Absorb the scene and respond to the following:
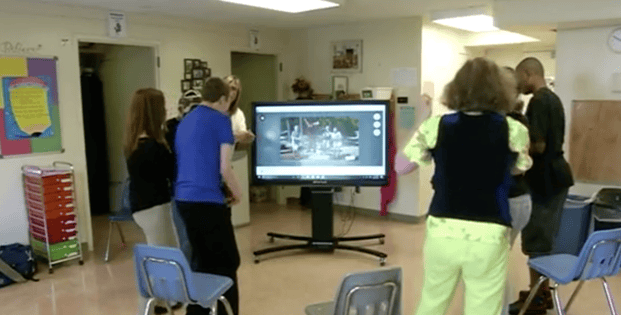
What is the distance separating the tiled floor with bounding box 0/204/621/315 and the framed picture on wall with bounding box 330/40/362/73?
→ 6.83 feet

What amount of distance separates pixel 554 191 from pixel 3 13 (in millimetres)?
4368

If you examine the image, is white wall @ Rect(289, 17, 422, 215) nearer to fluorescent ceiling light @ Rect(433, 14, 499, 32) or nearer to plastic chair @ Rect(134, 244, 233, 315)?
fluorescent ceiling light @ Rect(433, 14, 499, 32)

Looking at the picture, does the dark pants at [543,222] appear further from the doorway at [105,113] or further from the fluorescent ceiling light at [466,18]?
the doorway at [105,113]

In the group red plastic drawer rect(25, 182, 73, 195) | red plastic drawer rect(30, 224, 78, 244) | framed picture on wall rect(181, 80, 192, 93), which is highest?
framed picture on wall rect(181, 80, 192, 93)

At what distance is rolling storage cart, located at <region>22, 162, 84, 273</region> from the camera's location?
4312 mm

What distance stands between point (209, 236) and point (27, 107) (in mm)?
2640

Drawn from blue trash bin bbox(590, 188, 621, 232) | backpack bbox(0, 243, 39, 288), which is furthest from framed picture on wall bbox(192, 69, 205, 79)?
blue trash bin bbox(590, 188, 621, 232)

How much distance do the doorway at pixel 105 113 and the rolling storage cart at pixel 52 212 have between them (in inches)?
72.8

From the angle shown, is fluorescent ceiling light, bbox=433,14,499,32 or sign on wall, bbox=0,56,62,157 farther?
fluorescent ceiling light, bbox=433,14,499,32

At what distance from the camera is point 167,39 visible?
5.50m

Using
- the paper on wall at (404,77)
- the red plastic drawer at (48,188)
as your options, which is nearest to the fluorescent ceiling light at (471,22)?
the paper on wall at (404,77)

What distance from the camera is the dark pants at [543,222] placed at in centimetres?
326

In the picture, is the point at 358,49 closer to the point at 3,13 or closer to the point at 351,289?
the point at 3,13

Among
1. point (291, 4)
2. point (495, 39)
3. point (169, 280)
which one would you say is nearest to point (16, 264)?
point (169, 280)
